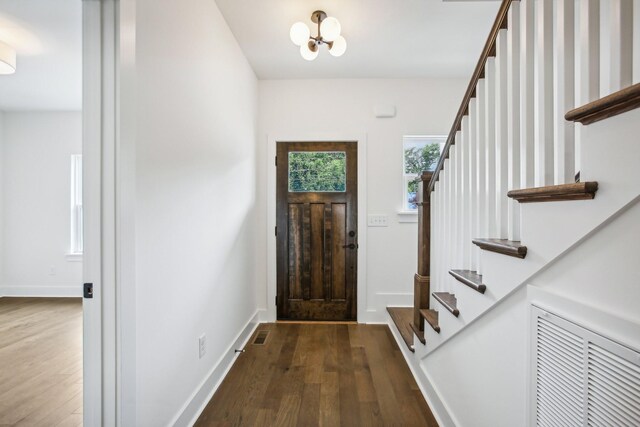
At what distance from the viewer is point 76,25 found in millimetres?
2463

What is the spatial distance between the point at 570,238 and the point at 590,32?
21.4 inches

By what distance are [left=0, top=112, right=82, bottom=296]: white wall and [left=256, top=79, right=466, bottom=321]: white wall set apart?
10.7 ft

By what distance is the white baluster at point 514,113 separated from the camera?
3.87 ft

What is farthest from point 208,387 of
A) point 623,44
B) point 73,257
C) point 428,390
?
point 73,257

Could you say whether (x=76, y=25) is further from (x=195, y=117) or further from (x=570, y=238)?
(x=570, y=238)

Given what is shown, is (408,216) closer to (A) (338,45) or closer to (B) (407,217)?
(B) (407,217)

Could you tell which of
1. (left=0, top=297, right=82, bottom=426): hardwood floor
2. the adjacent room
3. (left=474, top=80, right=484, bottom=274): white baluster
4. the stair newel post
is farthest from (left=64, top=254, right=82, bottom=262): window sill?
(left=474, top=80, right=484, bottom=274): white baluster

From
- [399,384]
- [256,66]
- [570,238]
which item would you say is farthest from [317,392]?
[256,66]

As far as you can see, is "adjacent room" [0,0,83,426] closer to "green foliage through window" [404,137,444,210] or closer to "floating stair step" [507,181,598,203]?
"floating stair step" [507,181,598,203]

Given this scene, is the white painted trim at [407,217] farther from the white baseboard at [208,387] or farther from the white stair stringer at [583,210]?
the white stair stringer at [583,210]

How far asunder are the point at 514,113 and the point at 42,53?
383 centimetres

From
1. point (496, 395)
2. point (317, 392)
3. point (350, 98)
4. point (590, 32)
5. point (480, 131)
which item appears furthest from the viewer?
point (350, 98)

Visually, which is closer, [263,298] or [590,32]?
[590,32]

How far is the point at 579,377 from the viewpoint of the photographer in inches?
33.3
